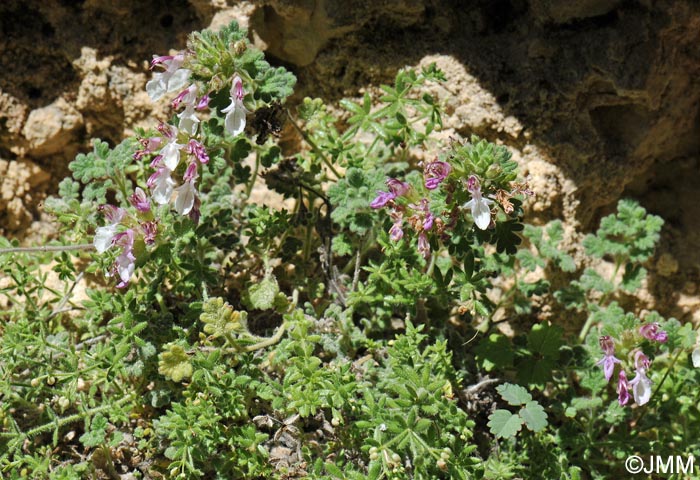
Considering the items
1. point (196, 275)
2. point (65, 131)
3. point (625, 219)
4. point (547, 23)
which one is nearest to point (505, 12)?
point (547, 23)

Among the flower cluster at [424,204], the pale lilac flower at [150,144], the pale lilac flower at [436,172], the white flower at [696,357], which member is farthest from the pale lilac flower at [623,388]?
the pale lilac flower at [150,144]

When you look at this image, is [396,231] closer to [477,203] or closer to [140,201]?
[477,203]

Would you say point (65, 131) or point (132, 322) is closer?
point (132, 322)

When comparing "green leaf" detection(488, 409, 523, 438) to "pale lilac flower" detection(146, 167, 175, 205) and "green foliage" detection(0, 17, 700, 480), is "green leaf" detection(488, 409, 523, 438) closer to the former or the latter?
"green foliage" detection(0, 17, 700, 480)

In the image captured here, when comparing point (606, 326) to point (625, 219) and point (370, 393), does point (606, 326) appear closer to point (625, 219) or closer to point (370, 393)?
point (625, 219)

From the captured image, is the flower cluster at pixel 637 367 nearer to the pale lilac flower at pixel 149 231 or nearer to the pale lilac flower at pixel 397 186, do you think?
the pale lilac flower at pixel 397 186

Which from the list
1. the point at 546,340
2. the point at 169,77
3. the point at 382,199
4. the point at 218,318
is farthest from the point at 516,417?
the point at 169,77
